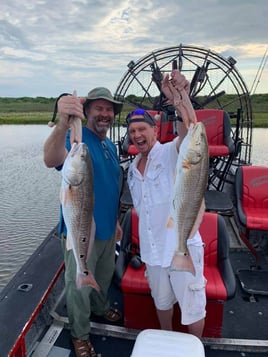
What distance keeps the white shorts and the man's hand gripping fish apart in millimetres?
317

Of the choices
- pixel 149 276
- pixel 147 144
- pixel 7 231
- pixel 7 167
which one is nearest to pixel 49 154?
pixel 147 144

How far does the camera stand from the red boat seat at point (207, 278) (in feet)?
9.09

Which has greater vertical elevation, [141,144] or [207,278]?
[141,144]

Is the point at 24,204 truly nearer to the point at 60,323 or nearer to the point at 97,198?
the point at 60,323

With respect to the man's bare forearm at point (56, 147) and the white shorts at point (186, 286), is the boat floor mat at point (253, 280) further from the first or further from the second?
the man's bare forearm at point (56, 147)

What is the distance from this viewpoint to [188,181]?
1.79 meters

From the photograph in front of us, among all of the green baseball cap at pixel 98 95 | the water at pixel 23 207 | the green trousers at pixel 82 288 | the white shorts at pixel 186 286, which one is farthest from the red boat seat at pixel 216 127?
the water at pixel 23 207

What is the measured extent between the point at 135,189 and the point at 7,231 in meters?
5.93

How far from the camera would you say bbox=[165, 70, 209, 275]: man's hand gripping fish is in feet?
5.66

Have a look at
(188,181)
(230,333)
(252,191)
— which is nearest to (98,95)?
(188,181)

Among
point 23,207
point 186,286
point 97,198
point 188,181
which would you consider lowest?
point 23,207

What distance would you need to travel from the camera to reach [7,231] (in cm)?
752

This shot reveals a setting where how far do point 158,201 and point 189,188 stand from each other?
49 cm

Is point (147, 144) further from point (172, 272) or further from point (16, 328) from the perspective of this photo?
point (16, 328)
